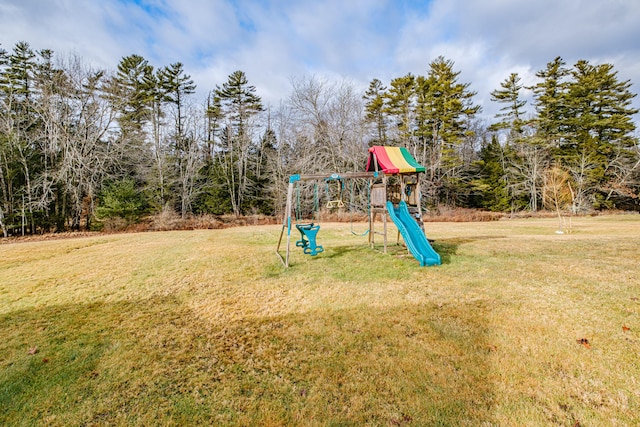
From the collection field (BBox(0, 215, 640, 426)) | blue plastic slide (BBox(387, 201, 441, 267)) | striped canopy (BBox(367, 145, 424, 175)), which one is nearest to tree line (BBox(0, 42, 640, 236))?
striped canopy (BBox(367, 145, 424, 175))

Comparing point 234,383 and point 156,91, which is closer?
point 234,383

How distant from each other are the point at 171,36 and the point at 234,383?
12.4 metres

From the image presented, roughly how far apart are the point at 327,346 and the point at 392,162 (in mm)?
5408

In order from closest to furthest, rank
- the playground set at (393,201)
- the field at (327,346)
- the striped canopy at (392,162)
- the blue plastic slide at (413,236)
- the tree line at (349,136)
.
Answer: the field at (327,346)
the blue plastic slide at (413,236)
the playground set at (393,201)
the striped canopy at (392,162)
the tree line at (349,136)

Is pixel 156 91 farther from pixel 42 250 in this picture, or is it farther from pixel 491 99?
pixel 491 99

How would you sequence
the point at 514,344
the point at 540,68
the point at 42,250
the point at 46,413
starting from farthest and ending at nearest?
the point at 540,68 < the point at 42,250 < the point at 514,344 < the point at 46,413

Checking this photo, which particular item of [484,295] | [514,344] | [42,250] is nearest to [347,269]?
[484,295]

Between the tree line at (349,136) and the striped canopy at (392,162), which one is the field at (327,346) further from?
the tree line at (349,136)

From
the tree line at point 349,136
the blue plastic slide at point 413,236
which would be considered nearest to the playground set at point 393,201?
the blue plastic slide at point 413,236

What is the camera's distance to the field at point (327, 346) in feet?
6.91

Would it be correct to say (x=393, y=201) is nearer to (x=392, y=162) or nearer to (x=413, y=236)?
(x=392, y=162)

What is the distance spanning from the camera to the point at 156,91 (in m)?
22.8

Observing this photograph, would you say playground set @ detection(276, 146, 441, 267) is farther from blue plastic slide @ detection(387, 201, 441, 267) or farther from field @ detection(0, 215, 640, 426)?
field @ detection(0, 215, 640, 426)

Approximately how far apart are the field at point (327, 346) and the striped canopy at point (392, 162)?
243 cm
